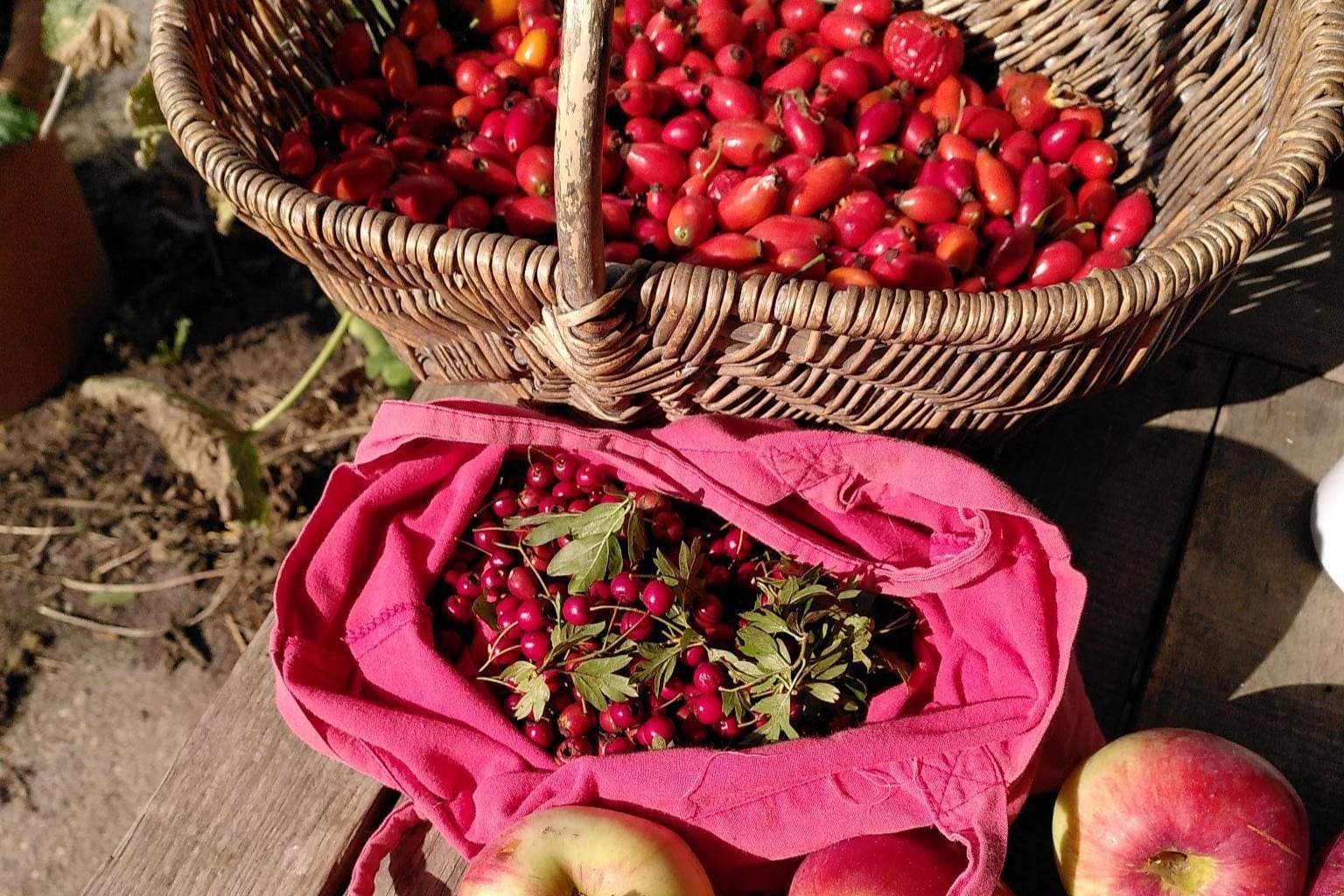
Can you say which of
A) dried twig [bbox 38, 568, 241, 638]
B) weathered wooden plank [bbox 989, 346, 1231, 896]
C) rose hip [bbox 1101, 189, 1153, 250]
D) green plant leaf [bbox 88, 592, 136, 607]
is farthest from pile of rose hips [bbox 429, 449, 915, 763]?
green plant leaf [bbox 88, 592, 136, 607]

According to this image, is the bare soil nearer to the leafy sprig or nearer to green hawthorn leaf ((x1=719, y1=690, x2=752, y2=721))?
the leafy sprig

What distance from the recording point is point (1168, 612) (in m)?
1.14

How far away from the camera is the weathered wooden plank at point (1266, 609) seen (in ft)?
3.51

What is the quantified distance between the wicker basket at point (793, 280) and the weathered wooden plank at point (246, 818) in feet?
1.47

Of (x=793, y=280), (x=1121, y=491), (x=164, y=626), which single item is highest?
(x=793, y=280)

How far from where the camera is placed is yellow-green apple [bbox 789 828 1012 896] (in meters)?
0.90

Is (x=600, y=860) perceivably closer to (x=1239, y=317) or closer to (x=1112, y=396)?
(x=1112, y=396)

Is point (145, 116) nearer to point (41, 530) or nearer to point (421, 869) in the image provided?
point (41, 530)

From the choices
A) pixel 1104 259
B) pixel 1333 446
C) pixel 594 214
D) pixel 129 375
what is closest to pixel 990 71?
pixel 1104 259

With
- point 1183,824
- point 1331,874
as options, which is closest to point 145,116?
point 1183,824

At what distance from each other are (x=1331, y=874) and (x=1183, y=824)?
0.41 feet

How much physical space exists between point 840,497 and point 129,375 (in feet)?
4.72

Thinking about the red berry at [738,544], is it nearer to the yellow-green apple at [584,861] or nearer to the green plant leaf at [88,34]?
the yellow-green apple at [584,861]

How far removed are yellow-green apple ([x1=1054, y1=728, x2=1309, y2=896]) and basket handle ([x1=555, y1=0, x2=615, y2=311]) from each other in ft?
2.06
